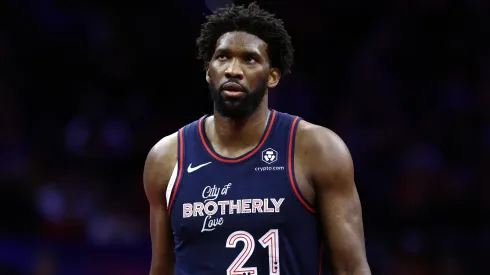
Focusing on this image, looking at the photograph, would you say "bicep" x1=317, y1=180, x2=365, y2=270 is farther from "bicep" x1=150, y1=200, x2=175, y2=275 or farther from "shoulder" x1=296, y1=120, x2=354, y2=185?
"bicep" x1=150, y1=200, x2=175, y2=275

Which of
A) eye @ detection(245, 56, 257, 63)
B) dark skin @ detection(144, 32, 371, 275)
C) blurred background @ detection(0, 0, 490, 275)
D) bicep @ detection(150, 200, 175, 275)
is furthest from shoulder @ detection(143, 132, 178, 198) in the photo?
blurred background @ detection(0, 0, 490, 275)

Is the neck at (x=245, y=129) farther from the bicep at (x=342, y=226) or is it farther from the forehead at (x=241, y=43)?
the bicep at (x=342, y=226)

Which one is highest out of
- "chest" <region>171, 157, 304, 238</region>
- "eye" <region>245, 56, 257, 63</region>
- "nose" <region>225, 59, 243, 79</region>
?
"eye" <region>245, 56, 257, 63</region>

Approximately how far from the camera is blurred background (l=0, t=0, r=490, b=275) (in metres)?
7.14

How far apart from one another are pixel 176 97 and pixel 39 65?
61.8 inches

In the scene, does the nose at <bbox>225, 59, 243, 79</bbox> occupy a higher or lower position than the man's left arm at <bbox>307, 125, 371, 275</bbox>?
higher

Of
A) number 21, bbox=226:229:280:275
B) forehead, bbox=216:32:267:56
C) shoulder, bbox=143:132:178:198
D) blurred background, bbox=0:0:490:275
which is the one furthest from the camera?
blurred background, bbox=0:0:490:275

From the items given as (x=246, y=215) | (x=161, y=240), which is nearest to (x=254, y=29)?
(x=246, y=215)

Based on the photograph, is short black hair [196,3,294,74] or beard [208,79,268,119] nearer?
beard [208,79,268,119]

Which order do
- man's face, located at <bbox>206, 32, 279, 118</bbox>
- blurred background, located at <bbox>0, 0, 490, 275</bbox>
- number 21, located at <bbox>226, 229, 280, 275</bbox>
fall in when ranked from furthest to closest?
1. blurred background, located at <bbox>0, 0, 490, 275</bbox>
2. man's face, located at <bbox>206, 32, 279, 118</bbox>
3. number 21, located at <bbox>226, 229, 280, 275</bbox>

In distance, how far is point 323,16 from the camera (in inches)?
371

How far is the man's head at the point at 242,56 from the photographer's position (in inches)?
155

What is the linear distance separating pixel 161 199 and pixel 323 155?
90 cm

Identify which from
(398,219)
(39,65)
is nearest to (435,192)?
(398,219)
